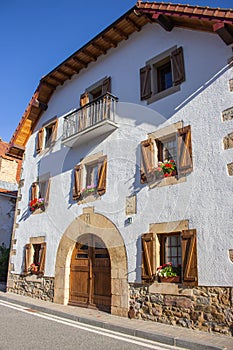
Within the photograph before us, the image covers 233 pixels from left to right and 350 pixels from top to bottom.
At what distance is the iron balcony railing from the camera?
9.35 metres

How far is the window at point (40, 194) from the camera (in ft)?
36.6

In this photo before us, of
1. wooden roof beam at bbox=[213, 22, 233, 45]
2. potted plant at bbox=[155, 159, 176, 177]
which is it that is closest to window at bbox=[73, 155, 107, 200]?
potted plant at bbox=[155, 159, 176, 177]

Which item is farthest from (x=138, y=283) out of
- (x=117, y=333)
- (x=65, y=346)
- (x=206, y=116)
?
(x=206, y=116)

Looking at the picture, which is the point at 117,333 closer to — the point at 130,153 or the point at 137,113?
the point at 130,153

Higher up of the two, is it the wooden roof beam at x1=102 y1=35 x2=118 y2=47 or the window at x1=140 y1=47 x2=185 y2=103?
the wooden roof beam at x1=102 y1=35 x2=118 y2=47

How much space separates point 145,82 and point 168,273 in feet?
17.2

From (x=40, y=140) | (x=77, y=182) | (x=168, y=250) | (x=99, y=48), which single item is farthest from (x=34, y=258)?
(x=99, y=48)

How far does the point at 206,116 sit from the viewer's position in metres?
7.11

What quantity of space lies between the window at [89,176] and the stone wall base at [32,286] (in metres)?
3.01

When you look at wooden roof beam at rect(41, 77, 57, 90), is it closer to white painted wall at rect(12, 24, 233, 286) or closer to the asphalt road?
white painted wall at rect(12, 24, 233, 286)

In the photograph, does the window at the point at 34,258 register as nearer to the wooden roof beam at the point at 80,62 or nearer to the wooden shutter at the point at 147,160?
the wooden shutter at the point at 147,160

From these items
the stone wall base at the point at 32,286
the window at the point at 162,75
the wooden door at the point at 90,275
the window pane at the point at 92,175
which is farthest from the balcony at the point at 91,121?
the stone wall base at the point at 32,286

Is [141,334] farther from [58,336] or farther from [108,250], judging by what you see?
[108,250]

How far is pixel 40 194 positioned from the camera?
11836mm
